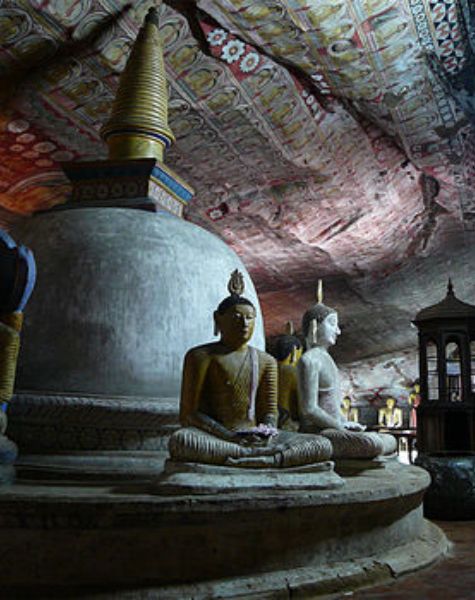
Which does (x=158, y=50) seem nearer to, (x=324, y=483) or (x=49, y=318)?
(x=49, y=318)

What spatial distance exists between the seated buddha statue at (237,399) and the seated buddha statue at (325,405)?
0.86 m

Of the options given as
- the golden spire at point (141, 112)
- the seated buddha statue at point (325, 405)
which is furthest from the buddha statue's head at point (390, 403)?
the golden spire at point (141, 112)

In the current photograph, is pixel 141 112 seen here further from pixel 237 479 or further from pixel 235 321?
pixel 237 479

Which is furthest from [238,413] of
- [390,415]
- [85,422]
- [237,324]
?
[390,415]

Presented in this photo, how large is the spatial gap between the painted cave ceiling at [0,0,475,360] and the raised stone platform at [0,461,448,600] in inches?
225

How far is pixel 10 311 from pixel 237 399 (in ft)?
4.28

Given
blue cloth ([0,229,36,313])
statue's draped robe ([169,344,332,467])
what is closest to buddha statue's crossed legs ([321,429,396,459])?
statue's draped robe ([169,344,332,467])

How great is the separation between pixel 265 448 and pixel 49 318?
178 centimetres

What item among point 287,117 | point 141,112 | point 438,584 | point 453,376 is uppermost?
point 287,117

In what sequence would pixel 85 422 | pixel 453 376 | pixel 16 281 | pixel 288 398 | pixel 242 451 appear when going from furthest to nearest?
pixel 453 376 < pixel 288 398 < pixel 85 422 < pixel 16 281 < pixel 242 451

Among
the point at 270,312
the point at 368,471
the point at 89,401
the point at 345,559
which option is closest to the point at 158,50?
the point at 89,401

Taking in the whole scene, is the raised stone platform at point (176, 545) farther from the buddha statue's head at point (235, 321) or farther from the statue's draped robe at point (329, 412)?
the statue's draped robe at point (329, 412)

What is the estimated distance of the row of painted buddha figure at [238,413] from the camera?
2670mm

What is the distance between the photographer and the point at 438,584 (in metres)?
2.54
